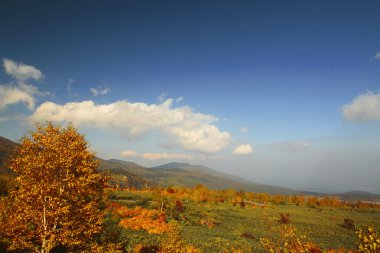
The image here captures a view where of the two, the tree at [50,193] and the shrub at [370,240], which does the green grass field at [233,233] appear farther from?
the shrub at [370,240]

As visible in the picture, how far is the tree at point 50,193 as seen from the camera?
1914 cm

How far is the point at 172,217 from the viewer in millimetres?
64438

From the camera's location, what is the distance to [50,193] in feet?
64.3

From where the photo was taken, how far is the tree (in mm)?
19141

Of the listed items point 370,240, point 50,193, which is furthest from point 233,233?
point 370,240

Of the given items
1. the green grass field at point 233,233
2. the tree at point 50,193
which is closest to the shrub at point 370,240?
Result: the tree at point 50,193

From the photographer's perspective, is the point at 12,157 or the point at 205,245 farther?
the point at 205,245

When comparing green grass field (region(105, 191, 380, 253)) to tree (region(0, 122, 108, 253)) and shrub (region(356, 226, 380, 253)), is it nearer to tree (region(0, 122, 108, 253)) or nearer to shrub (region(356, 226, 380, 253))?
tree (region(0, 122, 108, 253))

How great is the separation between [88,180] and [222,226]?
46.6 meters

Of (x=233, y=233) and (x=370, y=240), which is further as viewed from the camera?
(x=233, y=233)

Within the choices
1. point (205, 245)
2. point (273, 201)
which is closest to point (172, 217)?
point (205, 245)

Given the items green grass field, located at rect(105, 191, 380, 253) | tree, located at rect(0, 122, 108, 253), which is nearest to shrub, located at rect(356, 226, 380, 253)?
tree, located at rect(0, 122, 108, 253)

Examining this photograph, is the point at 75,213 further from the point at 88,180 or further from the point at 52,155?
the point at 52,155

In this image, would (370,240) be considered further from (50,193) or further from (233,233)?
(233,233)
